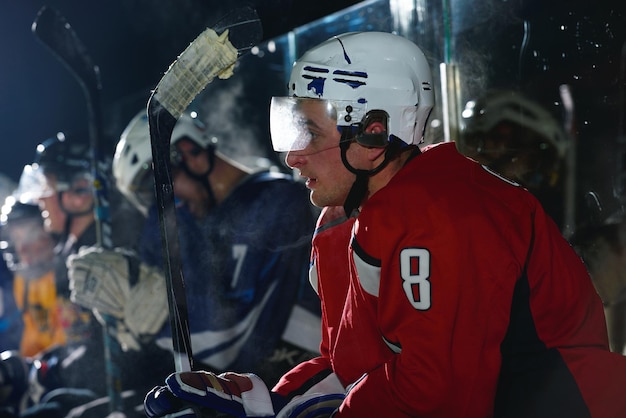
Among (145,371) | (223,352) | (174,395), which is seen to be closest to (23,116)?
(145,371)

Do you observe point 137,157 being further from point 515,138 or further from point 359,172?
point 359,172

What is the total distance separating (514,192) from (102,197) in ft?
10.4

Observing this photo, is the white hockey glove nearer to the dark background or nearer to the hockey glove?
A: the dark background

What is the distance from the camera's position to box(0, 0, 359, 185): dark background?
433 centimetres

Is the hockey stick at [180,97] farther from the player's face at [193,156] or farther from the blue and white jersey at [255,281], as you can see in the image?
the player's face at [193,156]

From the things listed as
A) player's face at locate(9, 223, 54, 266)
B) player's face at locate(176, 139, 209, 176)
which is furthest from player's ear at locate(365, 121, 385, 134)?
player's face at locate(9, 223, 54, 266)

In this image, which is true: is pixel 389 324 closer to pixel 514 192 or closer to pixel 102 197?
pixel 514 192

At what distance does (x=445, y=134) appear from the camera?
2988 millimetres

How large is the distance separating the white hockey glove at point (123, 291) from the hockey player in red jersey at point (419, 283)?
1.93 meters

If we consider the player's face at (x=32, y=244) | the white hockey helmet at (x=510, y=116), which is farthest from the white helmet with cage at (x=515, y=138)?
the player's face at (x=32, y=244)

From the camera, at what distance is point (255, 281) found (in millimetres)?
3504

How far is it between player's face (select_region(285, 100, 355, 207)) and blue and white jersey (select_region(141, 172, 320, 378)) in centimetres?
148

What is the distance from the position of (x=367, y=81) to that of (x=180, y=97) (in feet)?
1.79

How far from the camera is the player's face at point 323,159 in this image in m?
1.99
